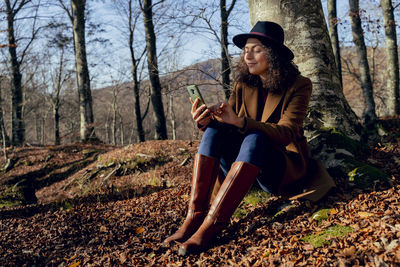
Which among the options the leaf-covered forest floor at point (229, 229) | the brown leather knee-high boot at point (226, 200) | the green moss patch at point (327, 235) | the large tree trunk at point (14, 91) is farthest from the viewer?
the large tree trunk at point (14, 91)

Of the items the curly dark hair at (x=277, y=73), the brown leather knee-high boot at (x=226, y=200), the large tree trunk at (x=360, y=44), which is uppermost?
the large tree trunk at (x=360, y=44)

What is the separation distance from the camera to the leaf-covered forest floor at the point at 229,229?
2098 millimetres

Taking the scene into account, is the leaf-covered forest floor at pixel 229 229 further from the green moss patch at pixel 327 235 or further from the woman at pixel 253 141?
the woman at pixel 253 141

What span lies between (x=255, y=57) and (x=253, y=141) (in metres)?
0.98

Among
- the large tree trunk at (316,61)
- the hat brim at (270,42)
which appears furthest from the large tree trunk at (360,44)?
the hat brim at (270,42)

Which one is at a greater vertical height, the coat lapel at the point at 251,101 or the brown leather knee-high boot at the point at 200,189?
the coat lapel at the point at 251,101

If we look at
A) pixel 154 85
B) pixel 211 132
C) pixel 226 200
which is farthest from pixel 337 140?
pixel 154 85

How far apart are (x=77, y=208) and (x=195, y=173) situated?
8.44 ft

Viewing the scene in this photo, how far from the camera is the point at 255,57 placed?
9.75 ft

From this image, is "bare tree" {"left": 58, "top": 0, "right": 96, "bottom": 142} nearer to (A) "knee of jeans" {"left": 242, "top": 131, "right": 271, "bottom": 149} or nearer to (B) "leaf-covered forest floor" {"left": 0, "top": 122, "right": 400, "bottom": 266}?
(B) "leaf-covered forest floor" {"left": 0, "top": 122, "right": 400, "bottom": 266}

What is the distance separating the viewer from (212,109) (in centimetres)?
271

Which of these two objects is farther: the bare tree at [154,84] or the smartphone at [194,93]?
the bare tree at [154,84]

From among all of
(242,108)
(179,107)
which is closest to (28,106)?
(179,107)

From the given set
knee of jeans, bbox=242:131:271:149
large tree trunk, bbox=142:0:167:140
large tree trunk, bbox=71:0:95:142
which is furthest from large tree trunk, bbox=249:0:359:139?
large tree trunk, bbox=71:0:95:142
